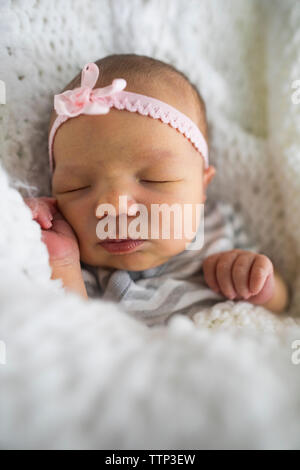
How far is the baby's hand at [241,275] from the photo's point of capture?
774 mm

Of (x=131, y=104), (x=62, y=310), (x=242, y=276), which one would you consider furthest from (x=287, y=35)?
(x=62, y=310)

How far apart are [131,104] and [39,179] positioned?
11.2 inches

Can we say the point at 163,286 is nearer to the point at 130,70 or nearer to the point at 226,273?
the point at 226,273

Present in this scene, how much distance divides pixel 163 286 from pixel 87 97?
0.41m

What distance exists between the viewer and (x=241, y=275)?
31.1 inches

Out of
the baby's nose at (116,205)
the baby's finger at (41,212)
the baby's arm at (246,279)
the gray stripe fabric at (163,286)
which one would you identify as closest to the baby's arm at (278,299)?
the baby's arm at (246,279)

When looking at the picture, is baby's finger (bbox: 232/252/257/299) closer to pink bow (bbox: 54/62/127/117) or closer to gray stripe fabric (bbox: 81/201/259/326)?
gray stripe fabric (bbox: 81/201/259/326)

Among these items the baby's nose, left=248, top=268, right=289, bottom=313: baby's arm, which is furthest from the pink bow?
left=248, top=268, right=289, bottom=313: baby's arm

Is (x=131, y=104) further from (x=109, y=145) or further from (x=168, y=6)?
(x=168, y=6)

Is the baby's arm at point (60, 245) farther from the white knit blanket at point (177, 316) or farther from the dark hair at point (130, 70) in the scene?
the dark hair at point (130, 70)

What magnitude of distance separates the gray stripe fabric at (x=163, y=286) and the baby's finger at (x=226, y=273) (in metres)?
0.04

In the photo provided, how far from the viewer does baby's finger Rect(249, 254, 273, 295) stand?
2.49 feet

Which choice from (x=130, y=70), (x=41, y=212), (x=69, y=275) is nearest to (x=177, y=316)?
(x=69, y=275)

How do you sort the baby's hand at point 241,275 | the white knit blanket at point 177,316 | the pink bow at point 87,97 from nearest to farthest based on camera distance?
the white knit blanket at point 177,316
the pink bow at point 87,97
the baby's hand at point 241,275
